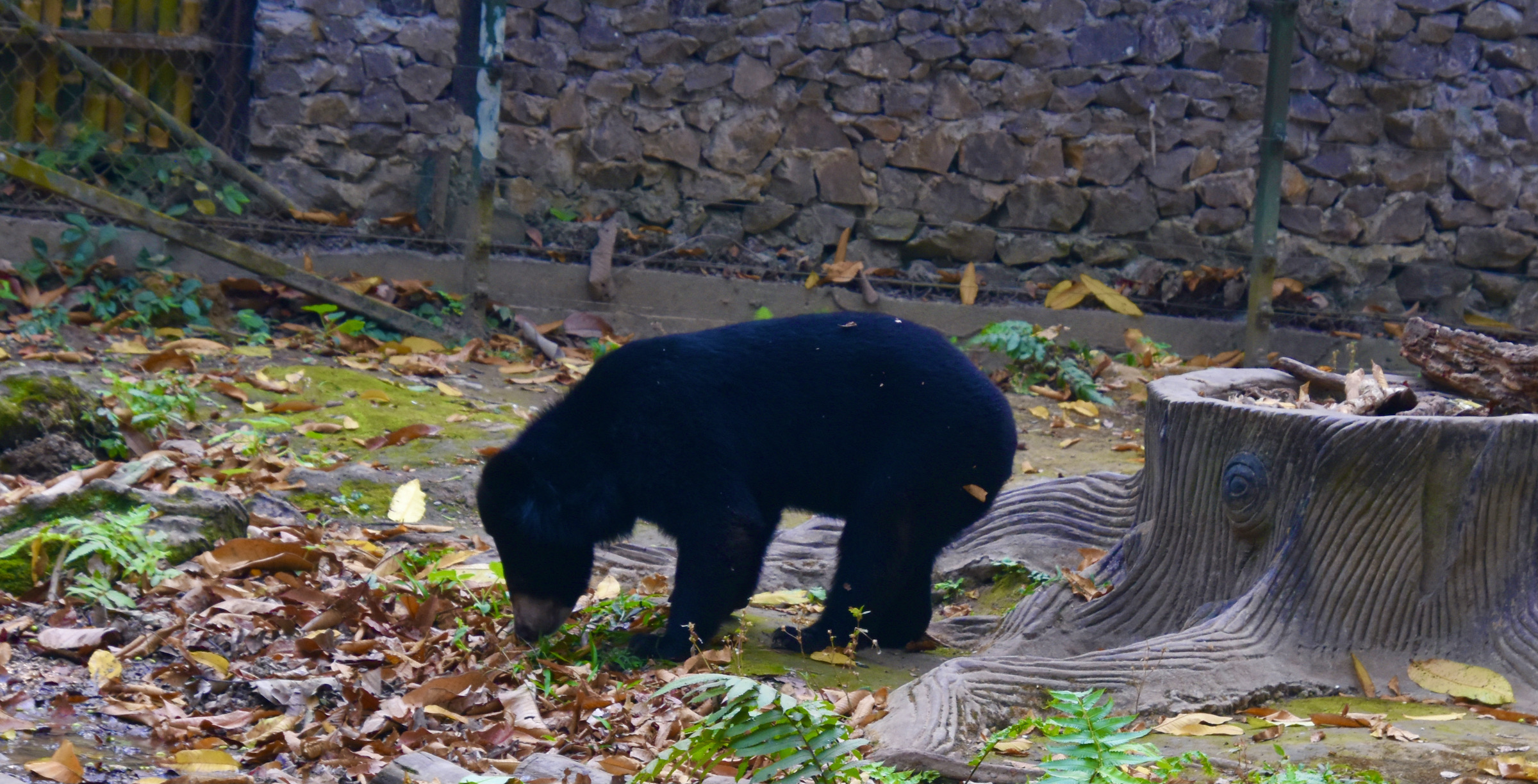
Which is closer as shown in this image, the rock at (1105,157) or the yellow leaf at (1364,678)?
the yellow leaf at (1364,678)

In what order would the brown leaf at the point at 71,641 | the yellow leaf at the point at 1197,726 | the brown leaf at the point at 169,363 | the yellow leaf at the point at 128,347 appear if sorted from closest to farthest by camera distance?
the yellow leaf at the point at 1197,726 → the brown leaf at the point at 71,641 → the brown leaf at the point at 169,363 → the yellow leaf at the point at 128,347

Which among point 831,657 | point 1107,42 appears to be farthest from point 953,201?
point 831,657

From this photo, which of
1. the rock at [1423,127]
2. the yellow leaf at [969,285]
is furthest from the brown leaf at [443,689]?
the rock at [1423,127]

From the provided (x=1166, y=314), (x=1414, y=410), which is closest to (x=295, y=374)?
(x=1414, y=410)

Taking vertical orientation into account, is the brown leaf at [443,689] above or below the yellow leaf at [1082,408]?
below

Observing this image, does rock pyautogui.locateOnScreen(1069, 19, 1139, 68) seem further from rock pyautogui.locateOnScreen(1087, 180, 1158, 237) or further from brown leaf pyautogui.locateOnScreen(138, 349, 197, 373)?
brown leaf pyautogui.locateOnScreen(138, 349, 197, 373)

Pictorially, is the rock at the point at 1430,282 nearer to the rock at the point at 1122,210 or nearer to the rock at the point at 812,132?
the rock at the point at 1122,210

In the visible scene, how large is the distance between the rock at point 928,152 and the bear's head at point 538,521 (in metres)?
5.25

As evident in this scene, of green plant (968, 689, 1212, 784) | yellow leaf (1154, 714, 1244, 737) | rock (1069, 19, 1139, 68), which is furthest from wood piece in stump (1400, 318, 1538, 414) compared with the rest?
rock (1069, 19, 1139, 68)

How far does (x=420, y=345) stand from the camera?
291 inches

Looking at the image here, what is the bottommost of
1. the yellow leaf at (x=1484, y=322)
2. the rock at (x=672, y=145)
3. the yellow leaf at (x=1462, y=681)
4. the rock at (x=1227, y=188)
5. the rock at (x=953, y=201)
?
the yellow leaf at (x=1462, y=681)

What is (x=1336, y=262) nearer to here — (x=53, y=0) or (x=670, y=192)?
(x=670, y=192)

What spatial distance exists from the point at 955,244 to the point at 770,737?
670cm

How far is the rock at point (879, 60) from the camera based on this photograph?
8.30 meters
